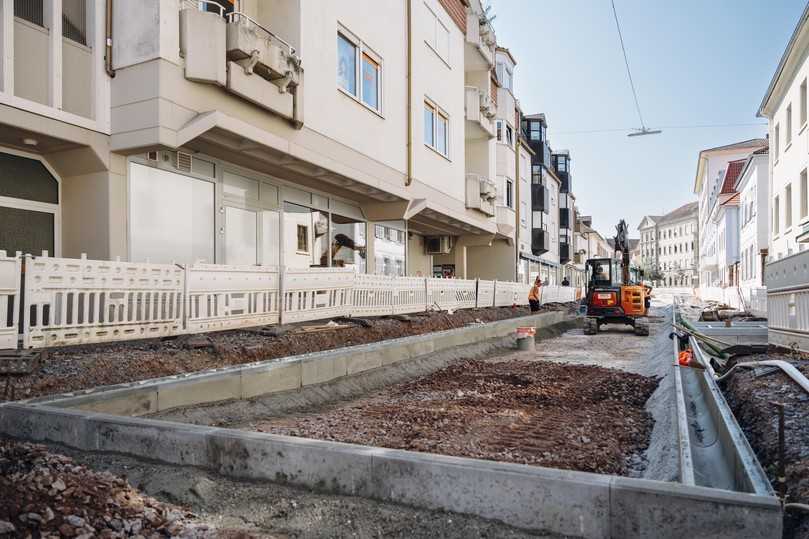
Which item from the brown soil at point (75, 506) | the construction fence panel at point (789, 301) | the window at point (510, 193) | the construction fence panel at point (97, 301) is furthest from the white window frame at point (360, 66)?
the window at point (510, 193)

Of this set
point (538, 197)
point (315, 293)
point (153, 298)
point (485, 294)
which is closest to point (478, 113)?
point (485, 294)

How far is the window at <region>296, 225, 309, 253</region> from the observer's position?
14.9 meters

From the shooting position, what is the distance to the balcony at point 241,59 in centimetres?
998

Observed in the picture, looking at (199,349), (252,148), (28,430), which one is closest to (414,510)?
(28,430)

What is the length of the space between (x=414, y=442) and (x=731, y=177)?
49134 mm

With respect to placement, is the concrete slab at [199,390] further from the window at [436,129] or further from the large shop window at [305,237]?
the window at [436,129]

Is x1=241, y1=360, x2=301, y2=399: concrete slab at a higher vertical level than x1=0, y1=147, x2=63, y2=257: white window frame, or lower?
lower

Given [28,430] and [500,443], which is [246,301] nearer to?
[28,430]

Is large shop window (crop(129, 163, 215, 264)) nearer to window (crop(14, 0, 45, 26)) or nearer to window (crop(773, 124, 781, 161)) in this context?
window (crop(14, 0, 45, 26))

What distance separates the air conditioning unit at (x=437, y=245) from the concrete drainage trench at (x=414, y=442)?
1616 centimetres

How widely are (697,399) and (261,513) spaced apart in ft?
20.8

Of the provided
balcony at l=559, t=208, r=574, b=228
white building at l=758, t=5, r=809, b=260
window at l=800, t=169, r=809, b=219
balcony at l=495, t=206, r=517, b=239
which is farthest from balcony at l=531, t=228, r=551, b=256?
window at l=800, t=169, r=809, b=219

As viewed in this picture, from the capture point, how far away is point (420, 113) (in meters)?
18.8

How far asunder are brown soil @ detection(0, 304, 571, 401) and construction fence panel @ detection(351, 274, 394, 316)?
1139 millimetres
